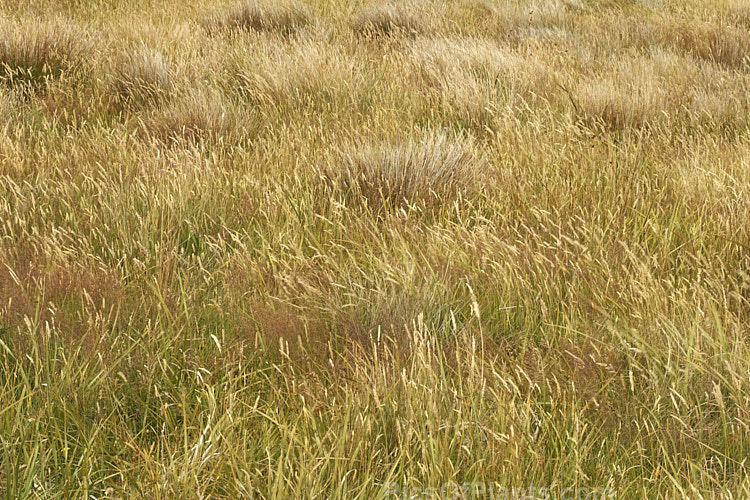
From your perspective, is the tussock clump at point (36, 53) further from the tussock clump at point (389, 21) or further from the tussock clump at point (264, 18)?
the tussock clump at point (389, 21)

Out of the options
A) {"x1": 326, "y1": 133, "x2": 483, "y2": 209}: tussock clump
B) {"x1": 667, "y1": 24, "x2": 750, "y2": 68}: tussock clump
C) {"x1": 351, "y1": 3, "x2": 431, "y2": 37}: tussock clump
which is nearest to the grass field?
{"x1": 326, "y1": 133, "x2": 483, "y2": 209}: tussock clump

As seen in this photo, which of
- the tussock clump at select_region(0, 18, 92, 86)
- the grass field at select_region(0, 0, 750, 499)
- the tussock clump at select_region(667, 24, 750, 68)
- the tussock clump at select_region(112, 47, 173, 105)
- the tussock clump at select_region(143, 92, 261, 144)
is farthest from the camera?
the tussock clump at select_region(667, 24, 750, 68)

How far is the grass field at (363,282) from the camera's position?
1453mm

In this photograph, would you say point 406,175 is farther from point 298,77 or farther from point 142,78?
point 142,78

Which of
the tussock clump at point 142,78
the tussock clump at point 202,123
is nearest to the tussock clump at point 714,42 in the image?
the tussock clump at point 202,123

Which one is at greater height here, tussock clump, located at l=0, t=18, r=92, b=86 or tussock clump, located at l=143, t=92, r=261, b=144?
tussock clump, located at l=0, t=18, r=92, b=86

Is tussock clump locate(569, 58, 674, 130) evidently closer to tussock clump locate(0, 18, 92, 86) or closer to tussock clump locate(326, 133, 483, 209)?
tussock clump locate(326, 133, 483, 209)

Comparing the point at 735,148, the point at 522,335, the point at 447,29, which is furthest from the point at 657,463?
the point at 447,29

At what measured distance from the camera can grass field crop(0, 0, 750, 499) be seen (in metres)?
1.45

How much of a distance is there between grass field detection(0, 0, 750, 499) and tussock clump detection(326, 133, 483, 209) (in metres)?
0.02

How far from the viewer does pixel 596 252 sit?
229 centimetres

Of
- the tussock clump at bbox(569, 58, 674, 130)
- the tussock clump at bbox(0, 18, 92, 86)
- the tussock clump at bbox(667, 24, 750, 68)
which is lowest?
the tussock clump at bbox(667, 24, 750, 68)

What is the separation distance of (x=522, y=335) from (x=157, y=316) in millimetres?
969

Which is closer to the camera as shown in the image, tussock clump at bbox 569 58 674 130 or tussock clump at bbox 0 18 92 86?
tussock clump at bbox 569 58 674 130
